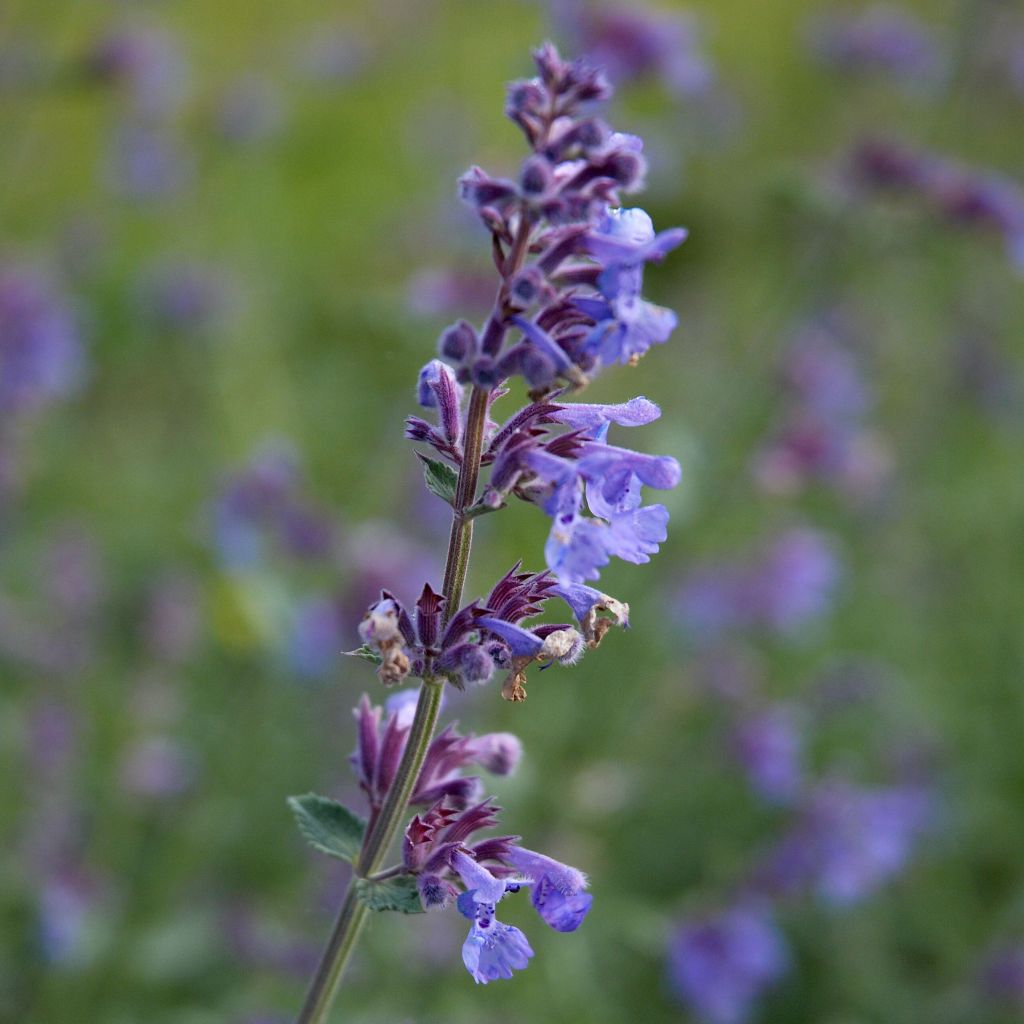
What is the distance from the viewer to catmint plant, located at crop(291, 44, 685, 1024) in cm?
168

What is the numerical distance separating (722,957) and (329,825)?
2473mm

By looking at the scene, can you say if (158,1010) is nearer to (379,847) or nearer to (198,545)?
(198,545)

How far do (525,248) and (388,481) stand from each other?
14.4 ft

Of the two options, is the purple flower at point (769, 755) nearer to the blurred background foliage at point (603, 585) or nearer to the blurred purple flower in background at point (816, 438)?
the blurred background foliage at point (603, 585)

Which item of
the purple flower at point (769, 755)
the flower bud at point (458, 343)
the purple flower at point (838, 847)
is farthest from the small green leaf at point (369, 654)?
the purple flower at point (769, 755)

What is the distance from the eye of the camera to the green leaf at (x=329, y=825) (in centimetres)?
199

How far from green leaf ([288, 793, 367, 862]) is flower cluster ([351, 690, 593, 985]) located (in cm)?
7

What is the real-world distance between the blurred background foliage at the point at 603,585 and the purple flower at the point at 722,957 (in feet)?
0.05

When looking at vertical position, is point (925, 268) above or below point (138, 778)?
above

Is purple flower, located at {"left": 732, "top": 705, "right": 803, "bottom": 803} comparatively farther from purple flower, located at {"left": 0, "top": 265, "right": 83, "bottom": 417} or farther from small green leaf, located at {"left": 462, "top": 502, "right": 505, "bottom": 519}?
purple flower, located at {"left": 0, "top": 265, "right": 83, "bottom": 417}

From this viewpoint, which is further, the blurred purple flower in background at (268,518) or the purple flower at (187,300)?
Result: the purple flower at (187,300)

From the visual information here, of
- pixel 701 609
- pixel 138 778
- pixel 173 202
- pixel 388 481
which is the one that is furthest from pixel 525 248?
pixel 173 202

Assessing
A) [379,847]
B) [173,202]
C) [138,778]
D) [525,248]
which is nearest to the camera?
[525,248]

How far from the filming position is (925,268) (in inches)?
338
